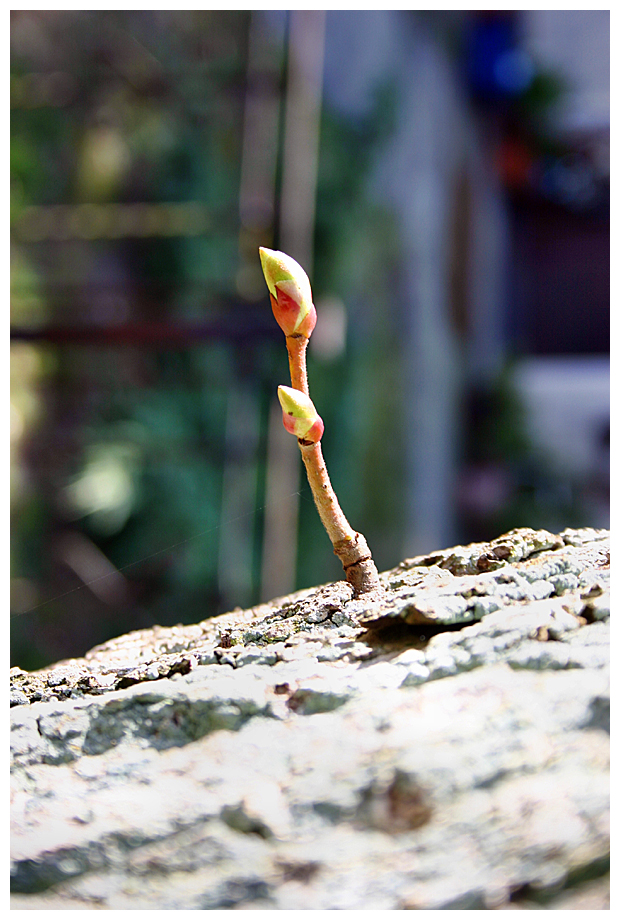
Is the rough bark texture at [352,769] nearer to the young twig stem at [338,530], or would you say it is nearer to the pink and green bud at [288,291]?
the young twig stem at [338,530]

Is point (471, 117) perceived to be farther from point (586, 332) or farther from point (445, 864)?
point (445, 864)

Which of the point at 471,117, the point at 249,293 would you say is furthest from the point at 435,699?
the point at 471,117

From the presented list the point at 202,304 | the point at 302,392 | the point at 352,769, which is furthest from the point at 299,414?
the point at 202,304

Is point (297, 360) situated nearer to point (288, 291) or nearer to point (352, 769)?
point (288, 291)

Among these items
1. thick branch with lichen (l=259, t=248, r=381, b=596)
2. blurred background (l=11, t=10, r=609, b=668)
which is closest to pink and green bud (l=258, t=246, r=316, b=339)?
thick branch with lichen (l=259, t=248, r=381, b=596)

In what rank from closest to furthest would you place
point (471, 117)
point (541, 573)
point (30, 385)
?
point (541, 573) → point (30, 385) → point (471, 117)

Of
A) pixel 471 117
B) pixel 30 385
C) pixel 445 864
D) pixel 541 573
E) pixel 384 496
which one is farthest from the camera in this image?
pixel 471 117
